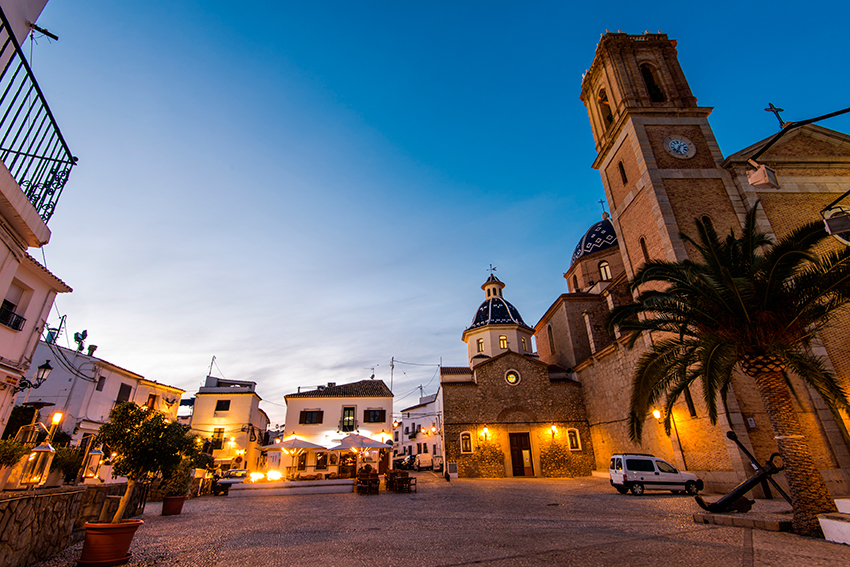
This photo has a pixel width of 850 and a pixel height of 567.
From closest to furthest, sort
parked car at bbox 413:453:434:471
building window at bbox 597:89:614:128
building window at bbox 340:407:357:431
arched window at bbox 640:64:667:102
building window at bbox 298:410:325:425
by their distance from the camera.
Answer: arched window at bbox 640:64:667:102 → building window at bbox 597:89:614:128 → building window at bbox 298:410:325:425 → building window at bbox 340:407:357:431 → parked car at bbox 413:453:434:471

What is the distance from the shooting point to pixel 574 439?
83.1ft

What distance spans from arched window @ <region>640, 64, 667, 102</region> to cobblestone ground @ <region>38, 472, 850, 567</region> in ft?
67.3

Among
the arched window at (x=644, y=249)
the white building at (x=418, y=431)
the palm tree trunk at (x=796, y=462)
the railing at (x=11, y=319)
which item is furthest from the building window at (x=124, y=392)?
the arched window at (x=644, y=249)

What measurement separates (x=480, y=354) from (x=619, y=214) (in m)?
16.4

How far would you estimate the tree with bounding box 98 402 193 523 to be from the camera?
22.6 feet

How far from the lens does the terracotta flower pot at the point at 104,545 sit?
228 inches

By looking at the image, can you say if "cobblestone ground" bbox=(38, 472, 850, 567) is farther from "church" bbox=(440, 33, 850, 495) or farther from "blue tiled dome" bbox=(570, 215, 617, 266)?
"blue tiled dome" bbox=(570, 215, 617, 266)

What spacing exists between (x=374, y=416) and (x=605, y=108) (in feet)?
90.4

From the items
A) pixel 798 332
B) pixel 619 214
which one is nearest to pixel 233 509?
pixel 798 332

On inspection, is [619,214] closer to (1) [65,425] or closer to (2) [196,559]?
(2) [196,559]

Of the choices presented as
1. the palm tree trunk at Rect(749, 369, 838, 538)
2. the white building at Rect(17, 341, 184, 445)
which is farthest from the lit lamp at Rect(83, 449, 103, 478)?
the palm tree trunk at Rect(749, 369, 838, 538)

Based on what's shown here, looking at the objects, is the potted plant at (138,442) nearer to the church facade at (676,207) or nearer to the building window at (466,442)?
the church facade at (676,207)

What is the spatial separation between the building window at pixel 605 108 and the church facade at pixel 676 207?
0.21 ft

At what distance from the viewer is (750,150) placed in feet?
61.2
